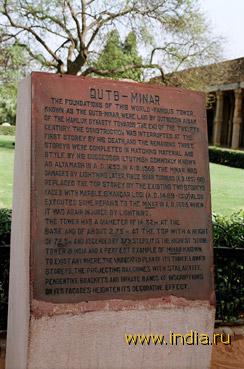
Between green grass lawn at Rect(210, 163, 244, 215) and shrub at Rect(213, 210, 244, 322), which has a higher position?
green grass lawn at Rect(210, 163, 244, 215)

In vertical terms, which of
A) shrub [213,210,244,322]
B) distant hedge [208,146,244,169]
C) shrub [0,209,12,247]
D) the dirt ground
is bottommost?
the dirt ground

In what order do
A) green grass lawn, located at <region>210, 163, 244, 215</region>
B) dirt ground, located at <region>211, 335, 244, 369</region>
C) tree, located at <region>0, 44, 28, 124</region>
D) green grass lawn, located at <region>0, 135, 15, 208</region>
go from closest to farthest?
1. dirt ground, located at <region>211, 335, 244, 369</region>
2. green grass lawn, located at <region>0, 135, 15, 208</region>
3. green grass lawn, located at <region>210, 163, 244, 215</region>
4. tree, located at <region>0, 44, 28, 124</region>

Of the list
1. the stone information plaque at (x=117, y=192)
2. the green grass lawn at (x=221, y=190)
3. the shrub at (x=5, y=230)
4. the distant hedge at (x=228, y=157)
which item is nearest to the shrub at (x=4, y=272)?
the shrub at (x=5, y=230)

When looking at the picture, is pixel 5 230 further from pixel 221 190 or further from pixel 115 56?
pixel 115 56

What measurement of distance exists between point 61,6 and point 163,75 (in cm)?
543

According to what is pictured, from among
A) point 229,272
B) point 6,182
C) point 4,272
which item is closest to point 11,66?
point 6,182

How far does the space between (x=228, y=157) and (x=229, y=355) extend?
21.6 meters

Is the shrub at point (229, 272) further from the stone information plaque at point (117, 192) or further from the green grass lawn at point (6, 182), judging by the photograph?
the green grass lawn at point (6, 182)

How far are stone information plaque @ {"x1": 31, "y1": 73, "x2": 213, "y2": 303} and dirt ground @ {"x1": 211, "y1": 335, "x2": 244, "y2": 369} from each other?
90 cm

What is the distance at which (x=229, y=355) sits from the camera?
11.9 ft

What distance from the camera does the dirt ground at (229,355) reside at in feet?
11.3

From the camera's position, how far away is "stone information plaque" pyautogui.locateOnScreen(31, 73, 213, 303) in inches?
102

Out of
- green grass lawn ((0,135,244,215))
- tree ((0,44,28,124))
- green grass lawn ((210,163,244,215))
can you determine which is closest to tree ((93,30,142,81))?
tree ((0,44,28,124))

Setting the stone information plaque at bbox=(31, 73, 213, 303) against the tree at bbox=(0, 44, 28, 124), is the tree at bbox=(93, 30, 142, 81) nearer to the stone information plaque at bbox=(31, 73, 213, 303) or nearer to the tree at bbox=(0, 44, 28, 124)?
the tree at bbox=(0, 44, 28, 124)
